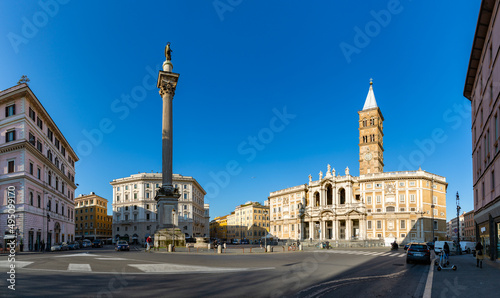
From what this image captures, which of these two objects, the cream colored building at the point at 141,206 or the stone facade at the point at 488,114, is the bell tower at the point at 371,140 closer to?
the cream colored building at the point at 141,206

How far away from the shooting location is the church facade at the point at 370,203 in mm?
70375

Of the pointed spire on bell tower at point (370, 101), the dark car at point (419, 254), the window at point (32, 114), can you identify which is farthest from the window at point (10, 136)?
the pointed spire on bell tower at point (370, 101)

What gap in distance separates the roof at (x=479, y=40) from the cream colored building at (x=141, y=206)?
72647 millimetres

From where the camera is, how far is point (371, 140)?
297 feet

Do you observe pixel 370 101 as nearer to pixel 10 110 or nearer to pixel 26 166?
pixel 26 166

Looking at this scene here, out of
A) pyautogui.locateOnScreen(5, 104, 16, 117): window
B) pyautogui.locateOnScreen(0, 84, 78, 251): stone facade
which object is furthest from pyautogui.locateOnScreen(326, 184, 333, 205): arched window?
pyautogui.locateOnScreen(5, 104, 16, 117): window

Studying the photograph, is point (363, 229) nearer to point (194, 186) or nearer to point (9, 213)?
point (194, 186)

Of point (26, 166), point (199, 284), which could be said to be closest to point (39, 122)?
point (26, 166)

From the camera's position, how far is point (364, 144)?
90875 mm

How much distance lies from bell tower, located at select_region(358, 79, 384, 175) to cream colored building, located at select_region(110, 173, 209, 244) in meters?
48.4

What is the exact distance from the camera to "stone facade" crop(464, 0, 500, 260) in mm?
22438

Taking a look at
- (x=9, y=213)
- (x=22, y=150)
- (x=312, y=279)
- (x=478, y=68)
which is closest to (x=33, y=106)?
(x=22, y=150)

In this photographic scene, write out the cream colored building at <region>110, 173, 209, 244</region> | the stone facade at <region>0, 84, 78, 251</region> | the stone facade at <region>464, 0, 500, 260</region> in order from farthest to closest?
the cream colored building at <region>110, 173, 209, 244</region> < the stone facade at <region>0, 84, 78, 251</region> < the stone facade at <region>464, 0, 500, 260</region>

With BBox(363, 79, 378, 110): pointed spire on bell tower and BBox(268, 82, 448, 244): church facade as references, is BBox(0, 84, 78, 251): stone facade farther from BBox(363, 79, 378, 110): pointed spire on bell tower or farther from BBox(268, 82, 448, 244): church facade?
BBox(363, 79, 378, 110): pointed spire on bell tower
